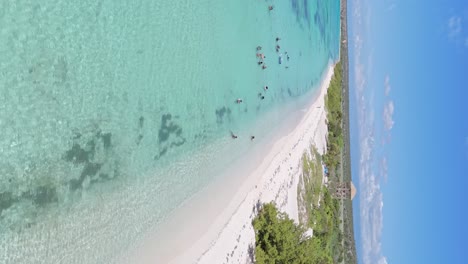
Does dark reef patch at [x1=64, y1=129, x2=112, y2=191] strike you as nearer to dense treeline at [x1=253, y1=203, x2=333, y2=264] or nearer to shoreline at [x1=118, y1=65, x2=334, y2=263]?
shoreline at [x1=118, y1=65, x2=334, y2=263]

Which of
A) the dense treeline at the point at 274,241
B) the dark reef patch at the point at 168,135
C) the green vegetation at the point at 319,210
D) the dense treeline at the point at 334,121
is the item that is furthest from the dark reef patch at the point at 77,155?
the dense treeline at the point at 334,121

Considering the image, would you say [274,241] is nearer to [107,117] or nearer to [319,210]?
[107,117]

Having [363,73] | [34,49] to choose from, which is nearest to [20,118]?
[34,49]

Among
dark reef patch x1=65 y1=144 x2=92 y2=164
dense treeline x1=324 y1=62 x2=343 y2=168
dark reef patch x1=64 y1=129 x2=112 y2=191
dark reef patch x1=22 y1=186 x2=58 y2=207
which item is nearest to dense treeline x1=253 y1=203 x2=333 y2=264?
dark reef patch x1=64 y1=129 x2=112 y2=191

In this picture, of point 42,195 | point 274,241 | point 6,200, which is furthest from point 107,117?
point 274,241

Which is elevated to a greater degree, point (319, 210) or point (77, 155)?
point (77, 155)

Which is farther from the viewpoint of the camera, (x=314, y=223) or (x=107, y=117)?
(x=314, y=223)

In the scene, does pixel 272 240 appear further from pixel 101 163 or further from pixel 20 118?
pixel 20 118

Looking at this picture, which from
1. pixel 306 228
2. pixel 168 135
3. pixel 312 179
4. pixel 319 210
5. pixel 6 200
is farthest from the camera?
pixel 319 210

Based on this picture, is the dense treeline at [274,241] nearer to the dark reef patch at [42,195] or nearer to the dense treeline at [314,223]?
the dense treeline at [314,223]
